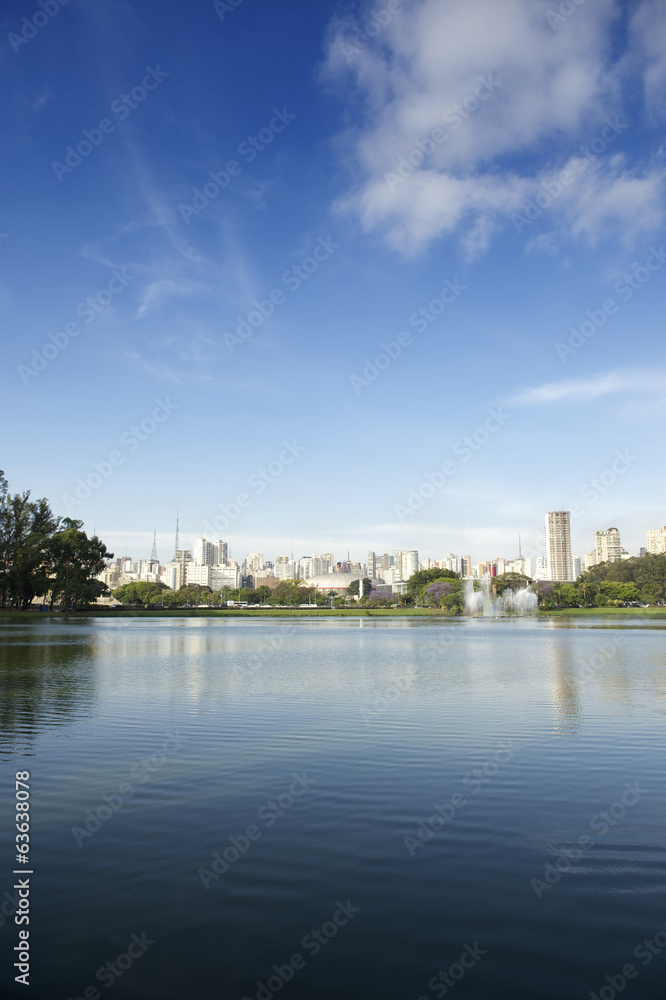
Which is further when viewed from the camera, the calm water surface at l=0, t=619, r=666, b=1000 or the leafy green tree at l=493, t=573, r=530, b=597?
the leafy green tree at l=493, t=573, r=530, b=597

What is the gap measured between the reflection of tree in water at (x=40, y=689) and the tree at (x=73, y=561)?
2325 inches

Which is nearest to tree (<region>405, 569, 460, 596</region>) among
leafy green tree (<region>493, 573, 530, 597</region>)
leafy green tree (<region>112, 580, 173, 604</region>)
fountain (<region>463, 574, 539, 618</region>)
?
leafy green tree (<region>493, 573, 530, 597</region>)

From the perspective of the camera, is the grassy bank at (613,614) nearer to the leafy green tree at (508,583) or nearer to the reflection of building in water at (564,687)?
the leafy green tree at (508,583)

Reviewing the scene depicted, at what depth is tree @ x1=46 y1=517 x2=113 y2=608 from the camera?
3872 inches

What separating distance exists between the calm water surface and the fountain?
10891cm

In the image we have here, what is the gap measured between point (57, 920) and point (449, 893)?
4.24 m

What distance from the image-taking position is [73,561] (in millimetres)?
102188

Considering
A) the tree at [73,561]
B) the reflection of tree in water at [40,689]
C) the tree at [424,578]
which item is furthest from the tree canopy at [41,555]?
the tree at [424,578]

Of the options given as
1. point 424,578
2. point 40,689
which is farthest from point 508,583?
point 40,689

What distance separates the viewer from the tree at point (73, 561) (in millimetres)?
98344

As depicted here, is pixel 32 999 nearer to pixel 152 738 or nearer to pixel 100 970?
pixel 100 970

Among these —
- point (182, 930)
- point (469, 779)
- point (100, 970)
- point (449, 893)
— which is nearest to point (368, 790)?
point (469, 779)

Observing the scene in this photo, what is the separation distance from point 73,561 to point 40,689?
8349 centimetres

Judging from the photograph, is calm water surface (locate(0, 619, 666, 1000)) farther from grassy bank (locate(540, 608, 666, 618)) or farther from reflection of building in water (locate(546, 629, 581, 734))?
grassy bank (locate(540, 608, 666, 618))
